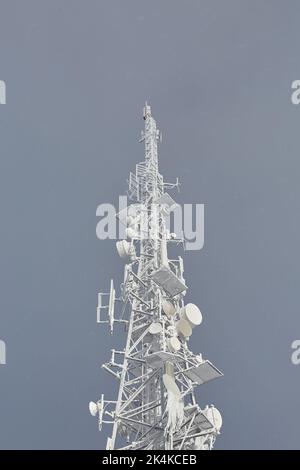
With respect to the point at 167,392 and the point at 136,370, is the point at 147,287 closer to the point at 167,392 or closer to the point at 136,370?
the point at 136,370

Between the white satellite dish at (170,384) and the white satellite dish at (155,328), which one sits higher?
the white satellite dish at (155,328)

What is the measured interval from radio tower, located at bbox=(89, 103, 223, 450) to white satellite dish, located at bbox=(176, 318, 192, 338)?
4cm

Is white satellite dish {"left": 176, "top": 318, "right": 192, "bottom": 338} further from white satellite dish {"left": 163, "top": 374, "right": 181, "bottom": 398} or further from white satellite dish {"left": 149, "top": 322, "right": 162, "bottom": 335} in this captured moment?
white satellite dish {"left": 163, "top": 374, "right": 181, "bottom": 398}

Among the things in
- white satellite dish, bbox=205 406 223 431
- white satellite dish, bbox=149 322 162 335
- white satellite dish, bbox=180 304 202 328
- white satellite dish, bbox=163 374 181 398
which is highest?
white satellite dish, bbox=180 304 202 328

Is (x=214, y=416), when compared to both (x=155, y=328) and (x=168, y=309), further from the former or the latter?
(x=168, y=309)

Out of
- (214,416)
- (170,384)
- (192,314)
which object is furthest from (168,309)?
(214,416)

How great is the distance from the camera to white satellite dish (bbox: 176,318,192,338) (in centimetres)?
2200

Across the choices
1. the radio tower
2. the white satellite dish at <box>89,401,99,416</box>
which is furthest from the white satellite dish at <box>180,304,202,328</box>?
the white satellite dish at <box>89,401,99,416</box>

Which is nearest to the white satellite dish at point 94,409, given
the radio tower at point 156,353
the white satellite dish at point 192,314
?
the radio tower at point 156,353

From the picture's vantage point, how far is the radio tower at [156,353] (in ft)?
63.2

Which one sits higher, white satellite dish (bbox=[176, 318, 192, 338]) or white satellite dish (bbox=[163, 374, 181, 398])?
white satellite dish (bbox=[176, 318, 192, 338])

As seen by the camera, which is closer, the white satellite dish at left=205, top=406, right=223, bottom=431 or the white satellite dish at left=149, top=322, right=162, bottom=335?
the white satellite dish at left=205, top=406, right=223, bottom=431

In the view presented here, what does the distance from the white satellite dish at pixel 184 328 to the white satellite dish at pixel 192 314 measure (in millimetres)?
137

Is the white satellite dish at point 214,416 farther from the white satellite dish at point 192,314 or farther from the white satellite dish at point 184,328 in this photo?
the white satellite dish at point 192,314
